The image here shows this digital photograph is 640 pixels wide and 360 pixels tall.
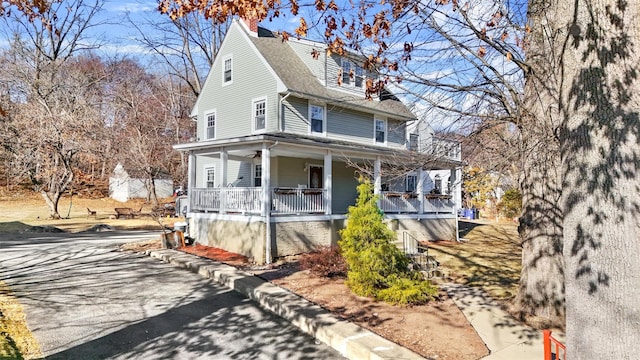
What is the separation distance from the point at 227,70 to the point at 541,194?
15552 millimetres

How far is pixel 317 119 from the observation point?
17312 mm

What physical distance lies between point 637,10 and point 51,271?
12.0 meters

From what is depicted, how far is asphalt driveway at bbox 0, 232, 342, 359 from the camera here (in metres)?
5.43

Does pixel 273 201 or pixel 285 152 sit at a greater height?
pixel 285 152

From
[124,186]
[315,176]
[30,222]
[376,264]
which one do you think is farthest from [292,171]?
[124,186]

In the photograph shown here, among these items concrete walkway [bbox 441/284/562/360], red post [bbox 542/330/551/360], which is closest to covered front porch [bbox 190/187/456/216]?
concrete walkway [bbox 441/284/562/360]

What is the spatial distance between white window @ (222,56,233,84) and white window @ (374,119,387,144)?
739 centimetres

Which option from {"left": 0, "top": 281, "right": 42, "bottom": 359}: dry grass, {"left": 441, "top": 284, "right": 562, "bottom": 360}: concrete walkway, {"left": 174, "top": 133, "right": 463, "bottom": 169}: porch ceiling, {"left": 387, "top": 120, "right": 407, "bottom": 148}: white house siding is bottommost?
{"left": 441, "top": 284, "right": 562, "bottom": 360}: concrete walkway

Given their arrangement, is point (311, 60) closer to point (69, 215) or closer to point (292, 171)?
point (292, 171)

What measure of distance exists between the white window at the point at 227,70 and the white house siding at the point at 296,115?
3.97 m

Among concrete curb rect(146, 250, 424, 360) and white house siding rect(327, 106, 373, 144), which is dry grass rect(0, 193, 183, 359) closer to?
concrete curb rect(146, 250, 424, 360)

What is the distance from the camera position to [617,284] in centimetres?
278

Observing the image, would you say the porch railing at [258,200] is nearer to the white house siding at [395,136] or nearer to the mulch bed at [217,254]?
the mulch bed at [217,254]

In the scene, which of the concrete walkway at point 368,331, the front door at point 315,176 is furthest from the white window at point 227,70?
the concrete walkway at point 368,331
